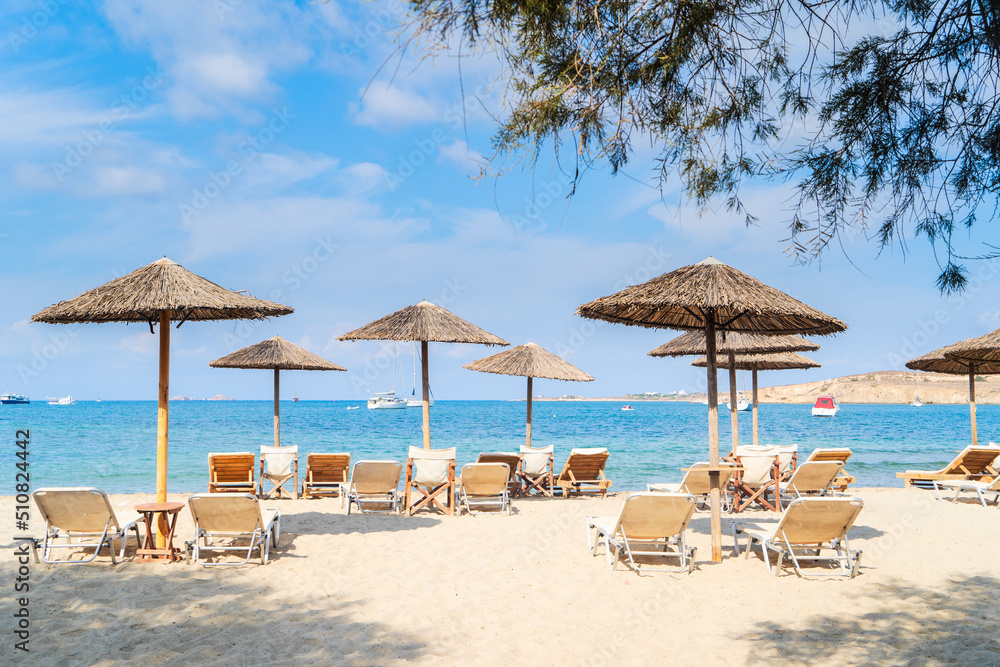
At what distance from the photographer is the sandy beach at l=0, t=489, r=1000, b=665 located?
3.64m

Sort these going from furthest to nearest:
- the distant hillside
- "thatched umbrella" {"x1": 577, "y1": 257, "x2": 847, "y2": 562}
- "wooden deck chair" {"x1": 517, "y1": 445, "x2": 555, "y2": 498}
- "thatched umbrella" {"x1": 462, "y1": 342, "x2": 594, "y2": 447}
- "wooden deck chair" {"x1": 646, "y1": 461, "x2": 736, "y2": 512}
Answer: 1. the distant hillside
2. "thatched umbrella" {"x1": 462, "y1": 342, "x2": 594, "y2": 447}
3. "wooden deck chair" {"x1": 517, "y1": 445, "x2": 555, "y2": 498}
4. "wooden deck chair" {"x1": 646, "y1": 461, "x2": 736, "y2": 512}
5. "thatched umbrella" {"x1": 577, "y1": 257, "x2": 847, "y2": 562}

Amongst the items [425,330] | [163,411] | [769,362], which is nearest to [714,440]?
[425,330]

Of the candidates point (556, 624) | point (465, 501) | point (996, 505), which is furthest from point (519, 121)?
point (996, 505)

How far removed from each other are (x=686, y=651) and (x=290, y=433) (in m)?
35.4

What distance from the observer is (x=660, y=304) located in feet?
17.1

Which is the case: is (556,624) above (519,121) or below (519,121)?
below

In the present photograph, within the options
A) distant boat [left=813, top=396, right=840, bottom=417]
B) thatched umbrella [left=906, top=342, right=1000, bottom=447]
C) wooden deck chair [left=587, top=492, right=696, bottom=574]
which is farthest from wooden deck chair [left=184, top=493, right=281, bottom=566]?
distant boat [left=813, top=396, right=840, bottom=417]

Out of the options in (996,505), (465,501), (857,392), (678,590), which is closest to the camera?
(678,590)

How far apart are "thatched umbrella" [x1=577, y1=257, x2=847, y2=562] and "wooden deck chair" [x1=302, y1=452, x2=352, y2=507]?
5162 mm

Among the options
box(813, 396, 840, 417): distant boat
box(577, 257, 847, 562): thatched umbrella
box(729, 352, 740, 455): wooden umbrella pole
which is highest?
box(577, 257, 847, 562): thatched umbrella

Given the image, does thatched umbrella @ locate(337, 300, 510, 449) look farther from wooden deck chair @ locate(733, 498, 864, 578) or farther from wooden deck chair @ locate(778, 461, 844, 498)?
wooden deck chair @ locate(733, 498, 864, 578)

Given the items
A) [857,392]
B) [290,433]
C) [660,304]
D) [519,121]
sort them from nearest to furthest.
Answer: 1. [519,121]
2. [660,304]
3. [290,433]
4. [857,392]

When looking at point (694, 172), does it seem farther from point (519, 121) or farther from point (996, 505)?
point (996, 505)

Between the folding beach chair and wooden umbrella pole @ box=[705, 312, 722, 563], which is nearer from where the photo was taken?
wooden umbrella pole @ box=[705, 312, 722, 563]
